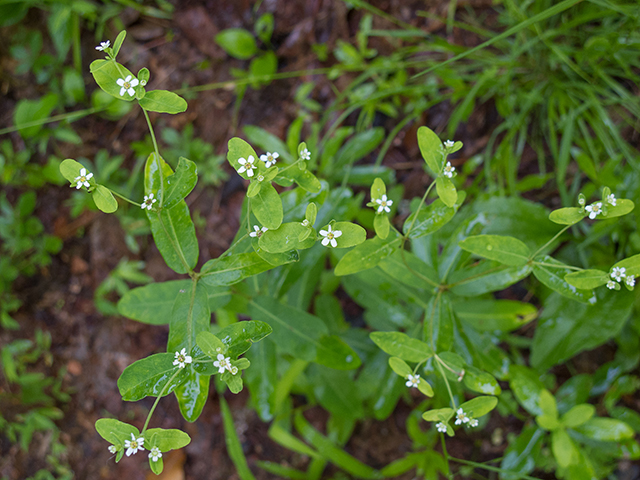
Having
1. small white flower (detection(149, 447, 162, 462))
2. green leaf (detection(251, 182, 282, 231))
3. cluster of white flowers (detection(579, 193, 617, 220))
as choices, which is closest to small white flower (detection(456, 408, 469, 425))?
cluster of white flowers (detection(579, 193, 617, 220))

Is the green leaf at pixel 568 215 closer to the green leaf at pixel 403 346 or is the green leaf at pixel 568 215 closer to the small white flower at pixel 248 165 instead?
the green leaf at pixel 403 346

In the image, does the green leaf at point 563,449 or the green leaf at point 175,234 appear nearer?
the green leaf at point 175,234

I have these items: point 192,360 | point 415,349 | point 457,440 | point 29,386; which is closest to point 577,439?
point 457,440

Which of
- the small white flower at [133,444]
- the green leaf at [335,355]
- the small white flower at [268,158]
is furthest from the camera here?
the green leaf at [335,355]

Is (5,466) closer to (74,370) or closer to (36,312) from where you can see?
(74,370)

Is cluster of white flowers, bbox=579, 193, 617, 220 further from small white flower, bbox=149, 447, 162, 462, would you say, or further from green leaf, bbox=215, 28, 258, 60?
green leaf, bbox=215, 28, 258, 60

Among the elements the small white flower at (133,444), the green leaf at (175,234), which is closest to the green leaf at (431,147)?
the green leaf at (175,234)
